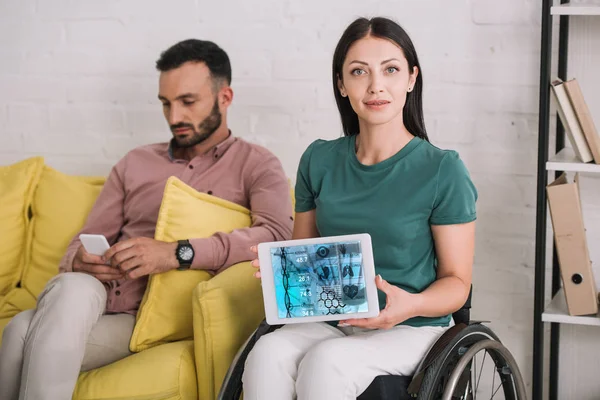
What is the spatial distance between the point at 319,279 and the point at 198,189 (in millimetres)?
882

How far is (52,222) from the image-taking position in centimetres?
283

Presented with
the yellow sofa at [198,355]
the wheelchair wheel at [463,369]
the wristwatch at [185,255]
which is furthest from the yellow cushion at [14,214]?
the wheelchair wheel at [463,369]

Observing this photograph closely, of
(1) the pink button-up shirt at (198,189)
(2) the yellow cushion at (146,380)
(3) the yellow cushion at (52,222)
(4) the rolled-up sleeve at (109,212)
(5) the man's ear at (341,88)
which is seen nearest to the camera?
(5) the man's ear at (341,88)

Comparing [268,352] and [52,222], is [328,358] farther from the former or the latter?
[52,222]

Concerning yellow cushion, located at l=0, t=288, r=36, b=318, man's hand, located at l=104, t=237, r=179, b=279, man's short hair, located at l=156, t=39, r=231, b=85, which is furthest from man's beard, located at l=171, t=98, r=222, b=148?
yellow cushion, located at l=0, t=288, r=36, b=318

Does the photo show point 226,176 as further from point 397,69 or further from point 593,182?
point 593,182

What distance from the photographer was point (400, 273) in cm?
201

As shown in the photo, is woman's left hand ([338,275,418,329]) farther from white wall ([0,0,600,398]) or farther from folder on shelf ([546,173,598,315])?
white wall ([0,0,600,398])

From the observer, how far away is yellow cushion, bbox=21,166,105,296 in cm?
281

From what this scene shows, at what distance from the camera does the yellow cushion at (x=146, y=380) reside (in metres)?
2.21

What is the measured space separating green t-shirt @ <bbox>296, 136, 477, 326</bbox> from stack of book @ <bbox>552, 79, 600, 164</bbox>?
0.52m

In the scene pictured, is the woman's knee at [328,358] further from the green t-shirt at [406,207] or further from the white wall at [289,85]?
the white wall at [289,85]

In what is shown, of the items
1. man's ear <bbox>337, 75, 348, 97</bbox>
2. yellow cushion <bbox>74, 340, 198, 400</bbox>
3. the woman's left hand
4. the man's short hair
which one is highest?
the man's short hair

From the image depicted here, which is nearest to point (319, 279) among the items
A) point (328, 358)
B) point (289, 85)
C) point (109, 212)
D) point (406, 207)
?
point (328, 358)
